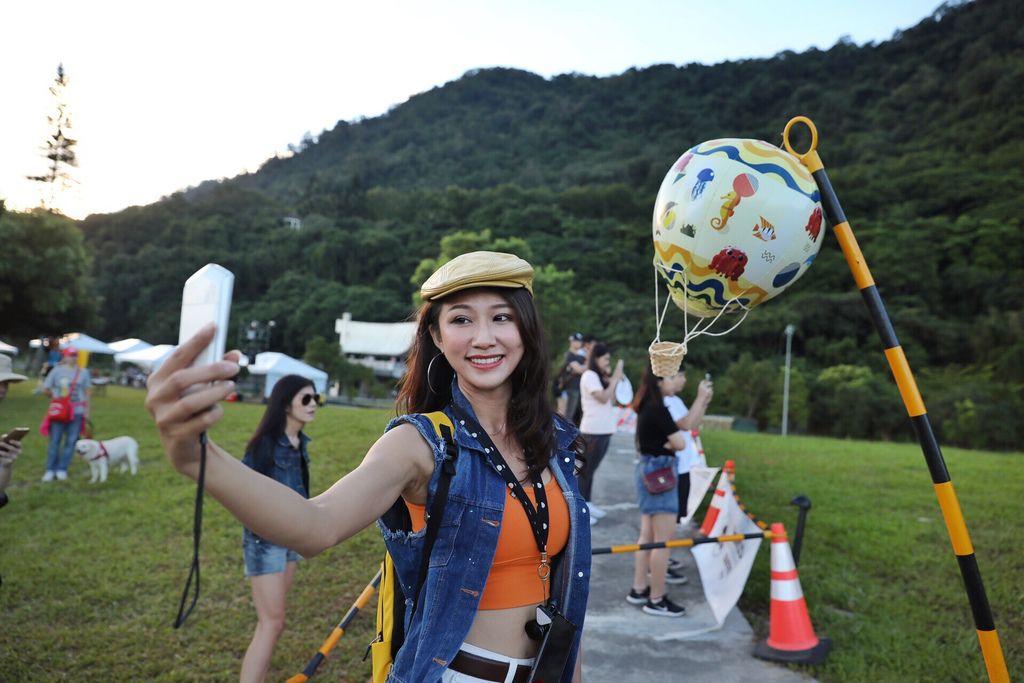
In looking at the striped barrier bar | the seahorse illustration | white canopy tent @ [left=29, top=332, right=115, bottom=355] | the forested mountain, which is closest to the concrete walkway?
the striped barrier bar

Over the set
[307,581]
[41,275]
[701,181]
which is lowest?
[307,581]

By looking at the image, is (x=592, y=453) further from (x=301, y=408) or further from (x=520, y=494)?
(x=520, y=494)

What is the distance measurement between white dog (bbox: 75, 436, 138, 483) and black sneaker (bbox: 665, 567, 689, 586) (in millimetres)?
7706

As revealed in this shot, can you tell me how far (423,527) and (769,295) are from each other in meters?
2.60

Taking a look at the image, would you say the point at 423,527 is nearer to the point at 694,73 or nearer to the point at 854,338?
the point at 854,338

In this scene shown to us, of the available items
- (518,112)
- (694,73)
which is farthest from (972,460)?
(518,112)

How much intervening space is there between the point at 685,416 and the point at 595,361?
1.26m

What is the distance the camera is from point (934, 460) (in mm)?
2588

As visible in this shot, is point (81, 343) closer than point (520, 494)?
No

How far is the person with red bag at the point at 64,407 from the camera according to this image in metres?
9.21

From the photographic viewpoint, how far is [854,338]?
4634cm

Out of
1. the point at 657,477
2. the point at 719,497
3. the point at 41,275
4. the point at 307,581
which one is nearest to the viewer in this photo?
the point at 657,477

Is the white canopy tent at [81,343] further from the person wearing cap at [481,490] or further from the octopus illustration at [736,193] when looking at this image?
the person wearing cap at [481,490]

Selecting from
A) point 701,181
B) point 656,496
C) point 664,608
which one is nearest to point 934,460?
point 701,181
